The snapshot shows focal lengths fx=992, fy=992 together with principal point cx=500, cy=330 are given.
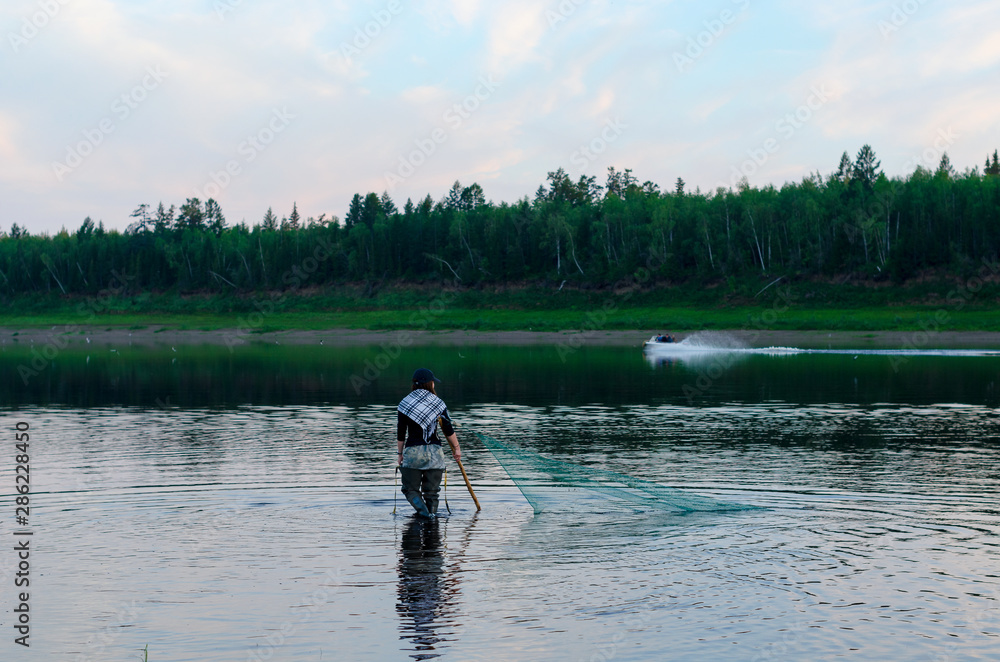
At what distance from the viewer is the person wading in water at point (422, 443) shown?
16.0 metres

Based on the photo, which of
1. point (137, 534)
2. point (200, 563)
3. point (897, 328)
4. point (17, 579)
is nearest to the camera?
point (17, 579)

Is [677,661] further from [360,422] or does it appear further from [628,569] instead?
[360,422]

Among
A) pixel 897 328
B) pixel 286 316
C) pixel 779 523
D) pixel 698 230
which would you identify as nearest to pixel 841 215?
pixel 698 230

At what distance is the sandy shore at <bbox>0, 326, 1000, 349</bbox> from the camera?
90188 mm

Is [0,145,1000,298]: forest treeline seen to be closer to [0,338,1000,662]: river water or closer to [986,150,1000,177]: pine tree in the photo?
[986,150,1000,177]: pine tree

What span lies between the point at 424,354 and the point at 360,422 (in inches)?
1944

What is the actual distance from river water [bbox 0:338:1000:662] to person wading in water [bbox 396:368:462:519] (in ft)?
2.01

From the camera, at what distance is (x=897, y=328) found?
10031cm

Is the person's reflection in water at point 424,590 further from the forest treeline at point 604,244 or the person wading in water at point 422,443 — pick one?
the forest treeline at point 604,244

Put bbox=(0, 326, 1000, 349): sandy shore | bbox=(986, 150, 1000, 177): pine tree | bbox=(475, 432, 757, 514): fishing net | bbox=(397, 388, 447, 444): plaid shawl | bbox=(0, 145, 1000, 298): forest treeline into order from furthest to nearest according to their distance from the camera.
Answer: bbox=(986, 150, 1000, 177): pine tree
bbox=(0, 145, 1000, 298): forest treeline
bbox=(0, 326, 1000, 349): sandy shore
bbox=(475, 432, 757, 514): fishing net
bbox=(397, 388, 447, 444): plaid shawl

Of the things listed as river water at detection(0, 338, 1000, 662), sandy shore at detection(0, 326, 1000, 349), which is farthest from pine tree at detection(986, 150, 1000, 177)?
river water at detection(0, 338, 1000, 662)

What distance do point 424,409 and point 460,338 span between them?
96.1m

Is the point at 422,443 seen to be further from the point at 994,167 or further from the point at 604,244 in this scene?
the point at 994,167

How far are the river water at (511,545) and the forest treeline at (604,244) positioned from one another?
347 feet
